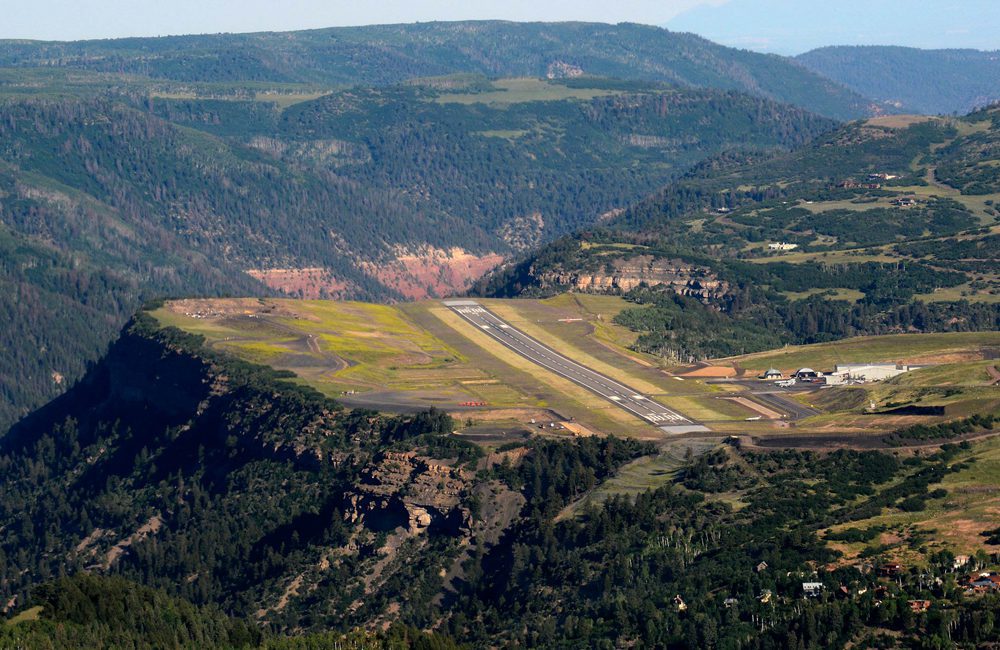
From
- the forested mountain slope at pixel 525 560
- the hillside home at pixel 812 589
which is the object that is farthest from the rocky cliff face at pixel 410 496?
the hillside home at pixel 812 589

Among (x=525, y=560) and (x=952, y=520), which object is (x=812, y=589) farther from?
(x=525, y=560)

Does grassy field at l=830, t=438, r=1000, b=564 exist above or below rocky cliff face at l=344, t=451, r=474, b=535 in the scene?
above

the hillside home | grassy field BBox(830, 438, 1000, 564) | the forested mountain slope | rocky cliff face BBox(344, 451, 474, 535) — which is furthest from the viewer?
rocky cliff face BBox(344, 451, 474, 535)

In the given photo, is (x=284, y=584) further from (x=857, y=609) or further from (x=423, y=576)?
(x=857, y=609)

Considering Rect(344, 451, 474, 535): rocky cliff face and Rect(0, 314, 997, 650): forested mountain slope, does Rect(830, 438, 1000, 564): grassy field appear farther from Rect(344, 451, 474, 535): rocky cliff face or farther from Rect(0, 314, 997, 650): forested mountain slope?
Rect(344, 451, 474, 535): rocky cliff face

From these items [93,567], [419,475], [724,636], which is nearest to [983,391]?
[419,475]

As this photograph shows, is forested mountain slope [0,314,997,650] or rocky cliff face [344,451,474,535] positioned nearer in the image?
forested mountain slope [0,314,997,650]

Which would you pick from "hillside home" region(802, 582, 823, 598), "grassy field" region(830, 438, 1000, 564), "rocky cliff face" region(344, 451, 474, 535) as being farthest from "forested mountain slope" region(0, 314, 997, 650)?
"grassy field" region(830, 438, 1000, 564)

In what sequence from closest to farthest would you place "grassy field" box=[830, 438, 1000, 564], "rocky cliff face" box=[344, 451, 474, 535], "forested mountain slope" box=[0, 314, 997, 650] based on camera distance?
1. "forested mountain slope" box=[0, 314, 997, 650]
2. "grassy field" box=[830, 438, 1000, 564]
3. "rocky cliff face" box=[344, 451, 474, 535]

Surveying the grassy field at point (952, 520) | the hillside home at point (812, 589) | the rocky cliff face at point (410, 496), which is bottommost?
the rocky cliff face at point (410, 496)

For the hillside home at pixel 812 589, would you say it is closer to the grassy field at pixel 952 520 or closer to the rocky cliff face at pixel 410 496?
the grassy field at pixel 952 520

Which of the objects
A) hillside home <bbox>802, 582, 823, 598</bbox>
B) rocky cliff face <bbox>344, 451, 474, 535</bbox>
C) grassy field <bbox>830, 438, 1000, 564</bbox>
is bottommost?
rocky cliff face <bbox>344, 451, 474, 535</bbox>
